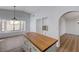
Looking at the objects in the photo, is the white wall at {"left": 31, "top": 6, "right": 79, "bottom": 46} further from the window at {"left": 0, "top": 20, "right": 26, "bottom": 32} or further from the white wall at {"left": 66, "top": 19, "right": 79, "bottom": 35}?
the window at {"left": 0, "top": 20, "right": 26, "bottom": 32}

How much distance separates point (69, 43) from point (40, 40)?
0.52 metres

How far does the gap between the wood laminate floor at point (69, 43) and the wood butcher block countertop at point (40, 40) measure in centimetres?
16

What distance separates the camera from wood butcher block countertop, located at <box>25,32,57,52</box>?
5.09 ft

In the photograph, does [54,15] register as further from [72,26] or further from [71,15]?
[72,26]

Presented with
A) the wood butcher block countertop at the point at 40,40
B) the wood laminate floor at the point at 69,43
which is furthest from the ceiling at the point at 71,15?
the wood butcher block countertop at the point at 40,40

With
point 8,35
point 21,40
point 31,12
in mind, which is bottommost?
point 21,40

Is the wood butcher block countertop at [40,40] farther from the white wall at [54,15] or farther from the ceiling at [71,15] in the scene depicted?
the ceiling at [71,15]

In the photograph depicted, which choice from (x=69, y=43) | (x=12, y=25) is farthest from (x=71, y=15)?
(x=12, y=25)

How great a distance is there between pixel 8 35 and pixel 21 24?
299 millimetres

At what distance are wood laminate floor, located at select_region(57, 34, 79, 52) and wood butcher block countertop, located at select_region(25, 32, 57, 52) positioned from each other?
0.16 metres

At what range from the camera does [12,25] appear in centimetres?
161
